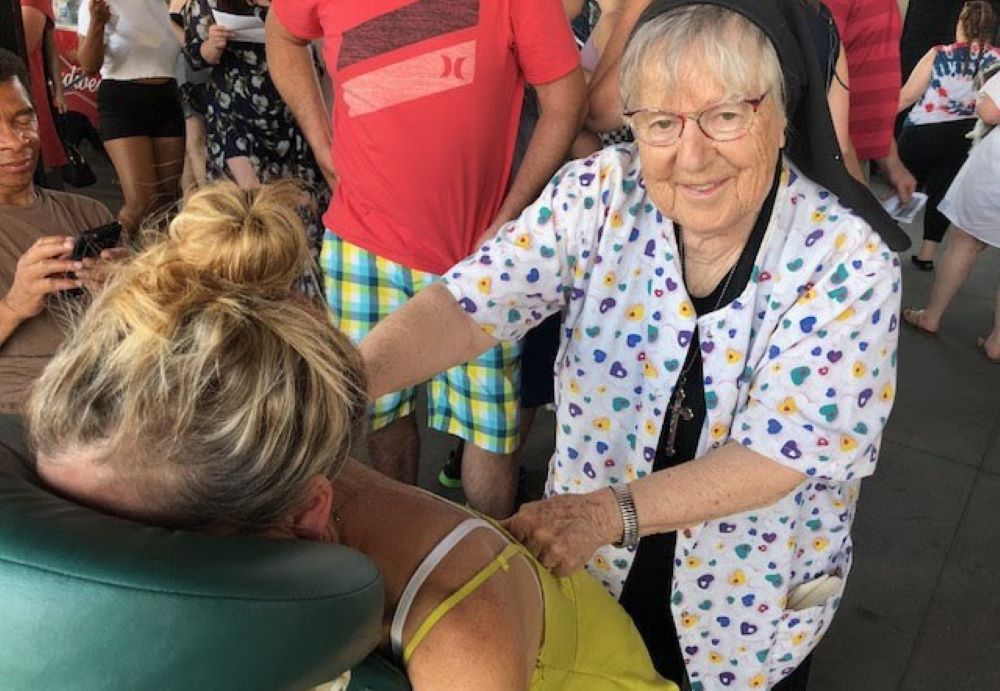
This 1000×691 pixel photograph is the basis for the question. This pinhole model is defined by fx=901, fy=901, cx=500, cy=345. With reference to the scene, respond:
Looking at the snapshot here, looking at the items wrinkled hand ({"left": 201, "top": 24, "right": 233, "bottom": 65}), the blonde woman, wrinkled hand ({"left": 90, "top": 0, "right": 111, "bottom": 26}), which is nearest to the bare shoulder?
the blonde woman

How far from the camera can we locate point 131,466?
2.69ft

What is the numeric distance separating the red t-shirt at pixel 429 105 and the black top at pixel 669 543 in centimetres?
81

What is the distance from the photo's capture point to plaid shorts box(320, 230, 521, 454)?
7.23 ft

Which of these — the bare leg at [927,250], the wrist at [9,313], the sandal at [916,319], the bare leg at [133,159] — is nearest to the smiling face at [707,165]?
the wrist at [9,313]

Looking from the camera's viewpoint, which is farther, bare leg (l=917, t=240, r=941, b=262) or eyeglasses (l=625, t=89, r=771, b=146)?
bare leg (l=917, t=240, r=941, b=262)

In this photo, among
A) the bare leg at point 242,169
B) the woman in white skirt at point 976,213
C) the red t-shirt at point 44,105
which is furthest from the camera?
the woman in white skirt at point 976,213

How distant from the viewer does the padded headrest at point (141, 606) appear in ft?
2.14

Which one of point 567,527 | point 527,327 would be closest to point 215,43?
point 527,327

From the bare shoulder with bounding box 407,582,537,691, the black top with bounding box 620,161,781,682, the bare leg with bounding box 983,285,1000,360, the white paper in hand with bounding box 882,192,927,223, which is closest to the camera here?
the bare shoulder with bounding box 407,582,537,691

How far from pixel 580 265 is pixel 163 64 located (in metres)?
3.28

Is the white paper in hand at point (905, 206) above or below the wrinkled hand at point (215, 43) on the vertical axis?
below

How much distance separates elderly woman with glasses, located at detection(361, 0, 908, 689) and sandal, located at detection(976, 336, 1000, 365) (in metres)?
3.13

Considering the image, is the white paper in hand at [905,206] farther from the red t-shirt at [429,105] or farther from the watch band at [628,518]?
the watch band at [628,518]

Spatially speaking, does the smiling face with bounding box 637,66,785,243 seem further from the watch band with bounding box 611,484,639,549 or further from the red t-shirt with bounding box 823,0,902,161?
the red t-shirt with bounding box 823,0,902,161
